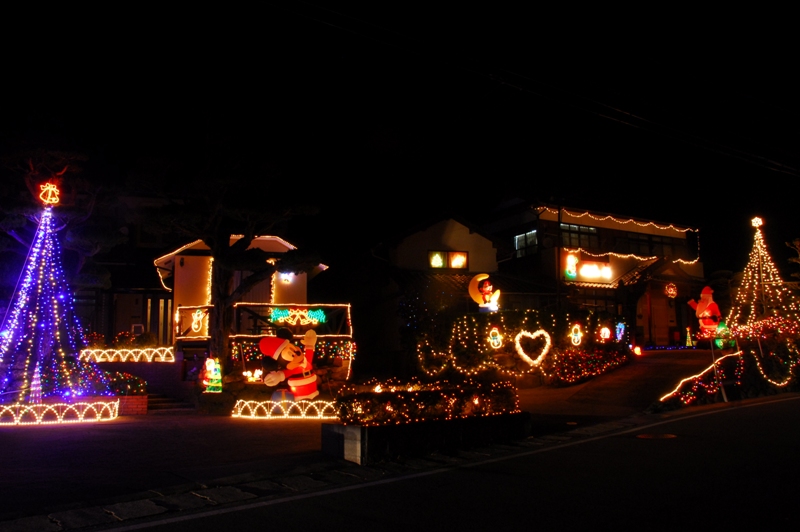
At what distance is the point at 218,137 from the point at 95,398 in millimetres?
7713

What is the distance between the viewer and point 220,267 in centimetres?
1883

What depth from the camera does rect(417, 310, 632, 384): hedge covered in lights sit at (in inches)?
824

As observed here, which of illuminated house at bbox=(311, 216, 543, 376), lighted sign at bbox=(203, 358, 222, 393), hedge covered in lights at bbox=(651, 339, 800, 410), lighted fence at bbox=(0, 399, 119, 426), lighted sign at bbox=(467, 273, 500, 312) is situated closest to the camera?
lighted fence at bbox=(0, 399, 119, 426)

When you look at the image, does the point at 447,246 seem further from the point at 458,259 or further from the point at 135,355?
the point at 135,355

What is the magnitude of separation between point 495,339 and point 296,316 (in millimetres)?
6727

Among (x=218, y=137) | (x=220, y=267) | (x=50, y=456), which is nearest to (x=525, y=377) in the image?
(x=220, y=267)

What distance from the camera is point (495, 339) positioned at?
70.5ft

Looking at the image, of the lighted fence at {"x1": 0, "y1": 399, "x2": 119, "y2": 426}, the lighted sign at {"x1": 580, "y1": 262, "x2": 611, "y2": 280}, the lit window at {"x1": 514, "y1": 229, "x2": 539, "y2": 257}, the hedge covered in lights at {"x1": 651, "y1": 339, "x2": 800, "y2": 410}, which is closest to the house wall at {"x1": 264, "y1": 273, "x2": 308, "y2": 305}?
the lighted fence at {"x1": 0, "y1": 399, "x2": 119, "y2": 426}

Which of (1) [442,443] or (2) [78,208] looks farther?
(2) [78,208]

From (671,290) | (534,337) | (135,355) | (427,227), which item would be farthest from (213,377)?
(671,290)

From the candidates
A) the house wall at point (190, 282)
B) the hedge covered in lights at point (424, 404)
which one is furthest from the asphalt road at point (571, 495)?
the house wall at point (190, 282)

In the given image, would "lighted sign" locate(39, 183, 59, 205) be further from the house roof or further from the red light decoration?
the red light decoration

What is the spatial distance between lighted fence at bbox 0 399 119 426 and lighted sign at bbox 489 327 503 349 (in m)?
11.7

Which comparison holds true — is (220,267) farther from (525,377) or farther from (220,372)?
(525,377)
